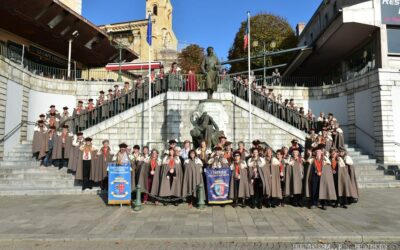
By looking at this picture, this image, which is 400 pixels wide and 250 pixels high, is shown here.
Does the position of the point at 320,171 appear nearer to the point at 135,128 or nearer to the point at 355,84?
the point at 135,128

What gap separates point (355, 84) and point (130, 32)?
45432 millimetres

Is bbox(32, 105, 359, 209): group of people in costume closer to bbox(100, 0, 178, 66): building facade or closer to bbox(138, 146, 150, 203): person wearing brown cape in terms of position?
bbox(138, 146, 150, 203): person wearing brown cape

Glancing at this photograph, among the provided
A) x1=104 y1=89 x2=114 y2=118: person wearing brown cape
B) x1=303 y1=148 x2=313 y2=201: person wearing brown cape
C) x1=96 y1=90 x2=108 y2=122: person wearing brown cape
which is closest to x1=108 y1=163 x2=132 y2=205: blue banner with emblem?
x1=303 y1=148 x2=313 y2=201: person wearing brown cape

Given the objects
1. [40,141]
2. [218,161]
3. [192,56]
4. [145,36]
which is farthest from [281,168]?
Answer: [145,36]

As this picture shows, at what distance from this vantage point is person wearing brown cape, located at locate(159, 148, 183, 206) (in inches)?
389

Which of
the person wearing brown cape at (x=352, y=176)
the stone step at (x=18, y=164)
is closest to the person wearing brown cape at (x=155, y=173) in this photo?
the person wearing brown cape at (x=352, y=176)

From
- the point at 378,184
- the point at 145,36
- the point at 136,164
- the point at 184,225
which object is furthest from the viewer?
the point at 145,36

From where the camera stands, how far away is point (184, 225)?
7469 mm

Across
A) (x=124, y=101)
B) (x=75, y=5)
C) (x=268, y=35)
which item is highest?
(x=75, y=5)

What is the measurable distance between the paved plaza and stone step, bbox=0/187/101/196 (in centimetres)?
143

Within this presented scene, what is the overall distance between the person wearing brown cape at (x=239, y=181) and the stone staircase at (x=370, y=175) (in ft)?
21.3

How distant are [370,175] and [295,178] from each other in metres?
7.10

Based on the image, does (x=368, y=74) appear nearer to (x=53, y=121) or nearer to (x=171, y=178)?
(x=171, y=178)

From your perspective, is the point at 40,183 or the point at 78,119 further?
the point at 78,119
